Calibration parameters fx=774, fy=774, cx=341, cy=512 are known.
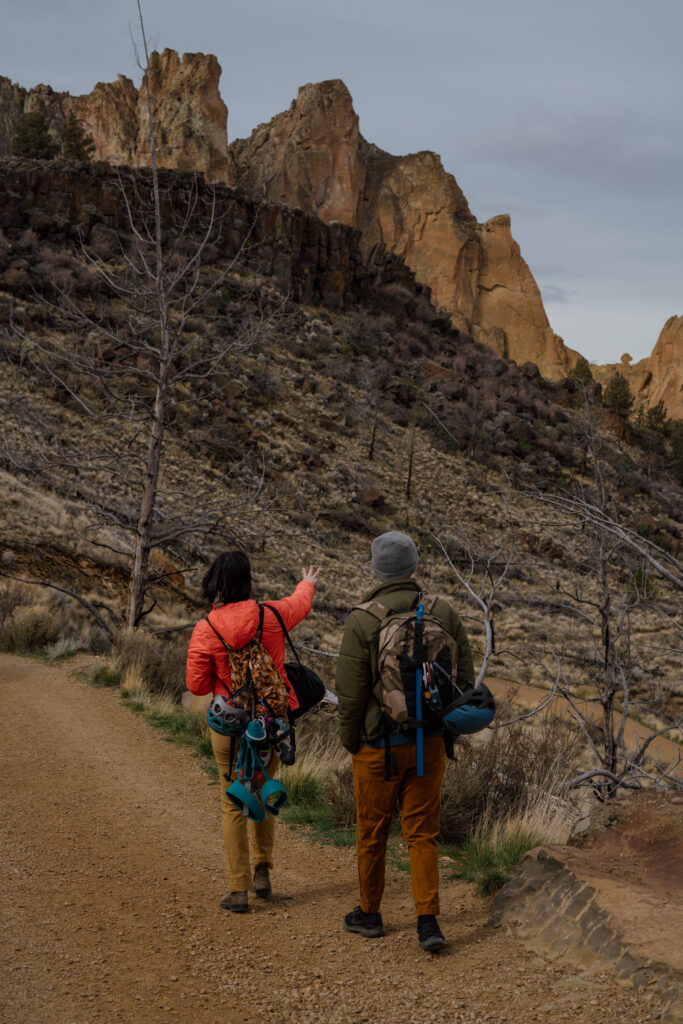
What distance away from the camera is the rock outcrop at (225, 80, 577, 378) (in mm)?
76312

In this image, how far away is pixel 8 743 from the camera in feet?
21.7

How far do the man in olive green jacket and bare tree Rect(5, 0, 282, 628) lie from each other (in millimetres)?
5814

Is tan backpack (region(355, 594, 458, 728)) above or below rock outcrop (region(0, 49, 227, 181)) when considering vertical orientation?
below

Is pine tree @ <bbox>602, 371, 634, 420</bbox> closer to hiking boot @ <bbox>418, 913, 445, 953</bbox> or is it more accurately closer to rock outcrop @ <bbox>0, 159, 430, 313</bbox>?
rock outcrop @ <bbox>0, 159, 430, 313</bbox>

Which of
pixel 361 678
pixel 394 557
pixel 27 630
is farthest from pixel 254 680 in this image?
pixel 27 630

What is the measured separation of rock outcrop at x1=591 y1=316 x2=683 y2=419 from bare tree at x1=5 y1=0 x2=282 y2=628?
60986 mm

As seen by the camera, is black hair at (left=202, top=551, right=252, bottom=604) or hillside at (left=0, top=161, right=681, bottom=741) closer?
black hair at (left=202, top=551, right=252, bottom=604)

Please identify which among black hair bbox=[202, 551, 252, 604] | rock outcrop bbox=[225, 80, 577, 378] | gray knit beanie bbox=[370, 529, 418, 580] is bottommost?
black hair bbox=[202, 551, 252, 604]

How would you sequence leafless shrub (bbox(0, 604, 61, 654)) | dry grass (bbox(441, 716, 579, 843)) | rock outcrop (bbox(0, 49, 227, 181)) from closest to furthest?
dry grass (bbox(441, 716, 579, 843)), leafless shrub (bbox(0, 604, 61, 654)), rock outcrop (bbox(0, 49, 227, 181))

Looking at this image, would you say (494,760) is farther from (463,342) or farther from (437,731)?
(463,342)

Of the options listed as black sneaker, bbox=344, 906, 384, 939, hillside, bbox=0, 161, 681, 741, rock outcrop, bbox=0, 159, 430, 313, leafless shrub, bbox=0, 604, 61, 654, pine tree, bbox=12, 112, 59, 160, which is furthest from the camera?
pine tree, bbox=12, 112, 59, 160

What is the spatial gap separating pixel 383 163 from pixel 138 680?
85092 millimetres

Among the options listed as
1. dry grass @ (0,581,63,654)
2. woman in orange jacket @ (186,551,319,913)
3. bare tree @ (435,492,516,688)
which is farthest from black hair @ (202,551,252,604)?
dry grass @ (0,581,63,654)

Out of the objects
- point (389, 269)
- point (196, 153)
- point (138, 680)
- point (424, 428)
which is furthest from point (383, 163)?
point (138, 680)
